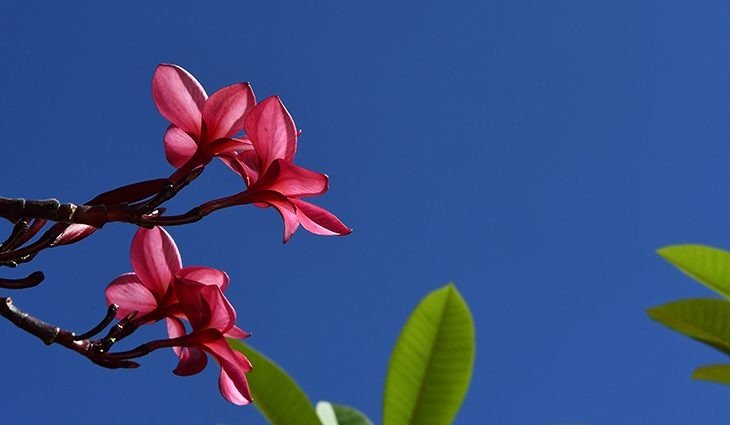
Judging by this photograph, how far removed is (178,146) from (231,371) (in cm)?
20

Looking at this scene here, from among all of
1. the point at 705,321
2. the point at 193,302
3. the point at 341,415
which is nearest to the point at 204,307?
the point at 193,302

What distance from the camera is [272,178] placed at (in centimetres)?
68

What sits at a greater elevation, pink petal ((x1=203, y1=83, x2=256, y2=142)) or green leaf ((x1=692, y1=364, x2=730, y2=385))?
pink petal ((x1=203, y1=83, x2=256, y2=142))

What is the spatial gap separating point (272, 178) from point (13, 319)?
0.73 feet

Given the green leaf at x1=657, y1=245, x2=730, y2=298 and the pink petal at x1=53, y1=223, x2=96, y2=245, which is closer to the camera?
the pink petal at x1=53, y1=223, x2=96, y2=245

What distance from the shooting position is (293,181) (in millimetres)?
684

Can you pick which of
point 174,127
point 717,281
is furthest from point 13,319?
point 717,281

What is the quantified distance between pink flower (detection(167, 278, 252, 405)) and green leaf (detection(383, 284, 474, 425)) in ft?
0.40

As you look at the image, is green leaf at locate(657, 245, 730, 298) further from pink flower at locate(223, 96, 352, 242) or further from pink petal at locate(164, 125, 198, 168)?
pink petal at locate(164, 125, 198, 168)

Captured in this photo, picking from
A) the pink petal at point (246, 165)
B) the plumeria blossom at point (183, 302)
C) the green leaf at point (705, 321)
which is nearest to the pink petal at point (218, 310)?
the plumeria blossom at point (183, 302)

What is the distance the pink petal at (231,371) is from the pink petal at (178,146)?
16 centimetres

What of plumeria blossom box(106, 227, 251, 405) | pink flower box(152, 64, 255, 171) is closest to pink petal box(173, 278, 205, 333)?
plumeria blossom box(106, 227, 251, 405)

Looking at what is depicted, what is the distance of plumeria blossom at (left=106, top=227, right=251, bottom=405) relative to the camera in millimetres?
650

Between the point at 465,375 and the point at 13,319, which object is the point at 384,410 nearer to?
the point at 465,375
